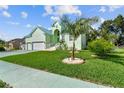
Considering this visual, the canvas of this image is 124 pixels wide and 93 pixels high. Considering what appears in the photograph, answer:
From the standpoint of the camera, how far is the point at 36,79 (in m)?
7.57

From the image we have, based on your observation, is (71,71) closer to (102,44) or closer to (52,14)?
(102,44)

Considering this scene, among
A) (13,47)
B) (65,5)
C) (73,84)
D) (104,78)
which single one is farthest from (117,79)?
(13,47)

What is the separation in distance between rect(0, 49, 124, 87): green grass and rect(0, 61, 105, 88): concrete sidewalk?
0.40 meters

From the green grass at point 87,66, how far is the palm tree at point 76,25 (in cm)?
93

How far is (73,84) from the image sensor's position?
22.9 ft

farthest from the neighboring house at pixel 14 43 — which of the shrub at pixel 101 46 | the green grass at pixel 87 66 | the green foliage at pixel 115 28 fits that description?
the green foliage at pixel 115 28

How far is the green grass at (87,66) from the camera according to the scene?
7499 millimetres

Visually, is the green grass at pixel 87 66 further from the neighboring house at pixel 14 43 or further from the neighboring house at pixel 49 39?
the neighboring house at pixel 14 43

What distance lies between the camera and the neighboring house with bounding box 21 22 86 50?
422 inches

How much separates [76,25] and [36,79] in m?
3.43

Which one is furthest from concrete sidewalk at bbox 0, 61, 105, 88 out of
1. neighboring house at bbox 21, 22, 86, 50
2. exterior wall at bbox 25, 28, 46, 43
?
exterior wall at bbox 25, 28, 46, 43

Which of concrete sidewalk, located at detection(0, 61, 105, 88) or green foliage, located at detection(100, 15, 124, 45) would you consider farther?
green foliage, located at detection(100, 15, 124, 45)

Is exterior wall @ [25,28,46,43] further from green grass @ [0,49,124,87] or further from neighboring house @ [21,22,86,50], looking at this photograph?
green grass @ [0,49,124,87]

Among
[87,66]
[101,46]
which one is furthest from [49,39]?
[87,66]
